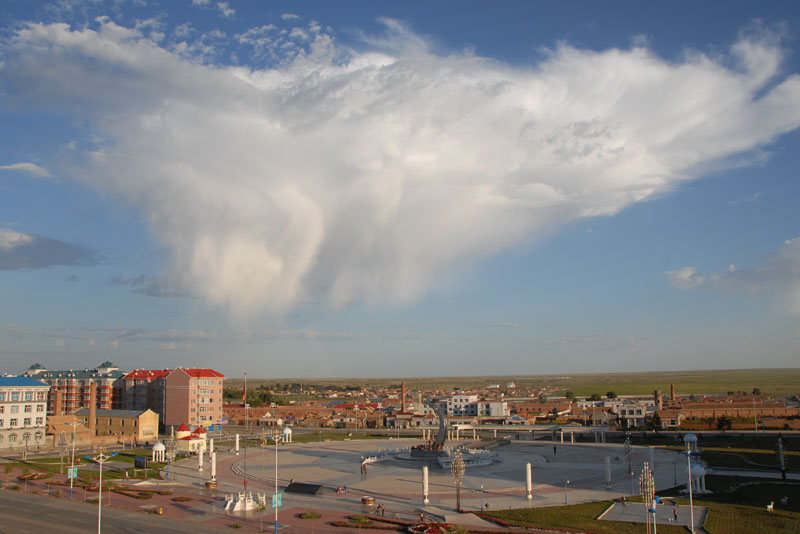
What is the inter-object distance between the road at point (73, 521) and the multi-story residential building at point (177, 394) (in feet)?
216

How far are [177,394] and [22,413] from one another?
29.4 meters

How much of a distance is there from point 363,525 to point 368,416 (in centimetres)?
9914

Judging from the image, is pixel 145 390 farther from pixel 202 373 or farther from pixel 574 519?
pixel 574 519

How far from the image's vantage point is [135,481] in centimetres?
5784

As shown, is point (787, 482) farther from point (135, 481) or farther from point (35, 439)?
point (35, 439)

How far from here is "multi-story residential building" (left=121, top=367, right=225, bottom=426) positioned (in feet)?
366

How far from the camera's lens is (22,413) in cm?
8525

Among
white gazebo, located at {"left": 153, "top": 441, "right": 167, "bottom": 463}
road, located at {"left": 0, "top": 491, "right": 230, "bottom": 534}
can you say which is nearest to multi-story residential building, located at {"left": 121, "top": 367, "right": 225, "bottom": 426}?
white gazebo, located at {"left": 153, "top": 441, "right": 167, "bottom": 463}

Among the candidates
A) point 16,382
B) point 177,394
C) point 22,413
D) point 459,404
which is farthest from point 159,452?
point 459,404

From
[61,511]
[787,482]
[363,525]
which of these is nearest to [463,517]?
[363,525]

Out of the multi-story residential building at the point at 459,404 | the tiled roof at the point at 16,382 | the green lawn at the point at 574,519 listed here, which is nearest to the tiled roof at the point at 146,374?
the tiled roof at the point at 16,382

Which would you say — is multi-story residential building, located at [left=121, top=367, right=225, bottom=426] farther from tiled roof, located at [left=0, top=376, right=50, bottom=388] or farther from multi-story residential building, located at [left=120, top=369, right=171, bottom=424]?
tiled roof, located at [left=0, top=376, right=50, bottom=388]

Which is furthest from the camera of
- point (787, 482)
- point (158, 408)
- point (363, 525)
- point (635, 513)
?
point (158, 408)

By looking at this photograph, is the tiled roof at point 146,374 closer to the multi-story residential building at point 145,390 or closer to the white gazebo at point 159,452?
the multi-story residential building at point 145,390
